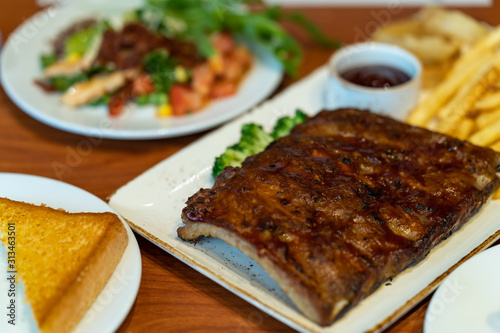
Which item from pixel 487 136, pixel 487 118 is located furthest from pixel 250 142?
pixel 487 118

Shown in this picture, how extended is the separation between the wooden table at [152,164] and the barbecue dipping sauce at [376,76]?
0.89 metres

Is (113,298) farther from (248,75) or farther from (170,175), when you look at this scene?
(248,75)

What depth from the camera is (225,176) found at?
3383 mm

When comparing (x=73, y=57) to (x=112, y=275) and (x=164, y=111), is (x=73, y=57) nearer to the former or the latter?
(x=164, y=111)

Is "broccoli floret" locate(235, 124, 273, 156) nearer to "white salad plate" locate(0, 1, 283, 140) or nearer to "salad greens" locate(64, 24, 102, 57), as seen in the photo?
"white salad plate" locate(0, 1, 283, 140)

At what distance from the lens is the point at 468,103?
14.6 feet

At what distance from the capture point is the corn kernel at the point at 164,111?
202 inches

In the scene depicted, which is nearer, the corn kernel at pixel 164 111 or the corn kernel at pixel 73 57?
the corn kernel at pixel 164 111

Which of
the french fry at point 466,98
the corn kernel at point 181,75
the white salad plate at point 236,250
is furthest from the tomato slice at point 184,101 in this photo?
the french fry at point 466,98

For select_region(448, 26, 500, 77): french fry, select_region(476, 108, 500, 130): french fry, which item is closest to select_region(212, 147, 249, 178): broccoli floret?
select_region(476, 108, 500, 130): french fry

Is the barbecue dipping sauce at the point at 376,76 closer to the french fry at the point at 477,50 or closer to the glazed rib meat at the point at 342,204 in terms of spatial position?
the french fry at the point at 477,50

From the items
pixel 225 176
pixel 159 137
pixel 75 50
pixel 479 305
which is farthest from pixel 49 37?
pixel 479 305

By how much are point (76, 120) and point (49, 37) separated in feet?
5.88

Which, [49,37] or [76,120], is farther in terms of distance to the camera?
[49,37]
